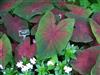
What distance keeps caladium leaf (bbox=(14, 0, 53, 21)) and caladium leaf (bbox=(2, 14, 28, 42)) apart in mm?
46

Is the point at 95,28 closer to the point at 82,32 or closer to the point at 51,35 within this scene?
the point at 82,32

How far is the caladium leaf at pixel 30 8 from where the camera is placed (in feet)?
7.38

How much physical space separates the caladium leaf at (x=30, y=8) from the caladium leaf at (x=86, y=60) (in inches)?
17.4

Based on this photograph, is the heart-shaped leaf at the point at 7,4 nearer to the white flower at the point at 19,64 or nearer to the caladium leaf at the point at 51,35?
the caladium leaf at the point at 51,35

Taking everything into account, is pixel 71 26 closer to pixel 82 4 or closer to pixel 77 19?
pixel 77 19

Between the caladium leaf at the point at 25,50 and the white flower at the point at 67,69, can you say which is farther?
the caladium leaf at the point at 25,50

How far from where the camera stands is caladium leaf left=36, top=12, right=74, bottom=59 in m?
2.04

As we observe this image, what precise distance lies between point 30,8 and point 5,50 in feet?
1.28

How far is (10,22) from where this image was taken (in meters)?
2.25

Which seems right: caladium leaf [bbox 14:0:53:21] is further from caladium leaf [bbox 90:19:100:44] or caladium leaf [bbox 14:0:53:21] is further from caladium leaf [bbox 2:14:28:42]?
caladium leaf [bbox 90:19:100:44]

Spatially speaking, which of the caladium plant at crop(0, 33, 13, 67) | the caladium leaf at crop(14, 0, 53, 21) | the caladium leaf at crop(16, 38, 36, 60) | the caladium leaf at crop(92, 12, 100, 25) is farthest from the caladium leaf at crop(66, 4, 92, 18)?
the caladium plant at crop(0, 33, 13, 67)

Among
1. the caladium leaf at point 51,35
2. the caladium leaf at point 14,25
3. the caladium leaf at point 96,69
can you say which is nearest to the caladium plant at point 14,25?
the caladium leaf at point 14,25

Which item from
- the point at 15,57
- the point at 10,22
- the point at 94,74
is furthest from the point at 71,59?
the point at 10,22

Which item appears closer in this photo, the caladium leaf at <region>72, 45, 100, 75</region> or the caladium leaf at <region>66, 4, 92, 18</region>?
the caladium leaf at <region>72, 45, 100, 75</region>
